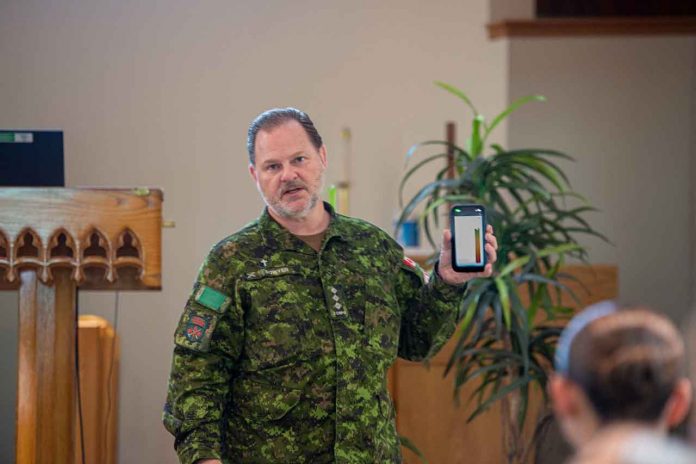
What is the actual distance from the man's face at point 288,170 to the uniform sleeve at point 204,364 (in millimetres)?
181

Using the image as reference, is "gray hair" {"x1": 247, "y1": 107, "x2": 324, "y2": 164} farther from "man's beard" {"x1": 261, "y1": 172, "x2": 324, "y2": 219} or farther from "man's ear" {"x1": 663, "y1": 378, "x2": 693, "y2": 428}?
"man's ear" {"x1": 663, "y1": 378, "x2": 693, "y2": 428}

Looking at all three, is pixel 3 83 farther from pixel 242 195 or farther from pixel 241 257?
pixel 241 257

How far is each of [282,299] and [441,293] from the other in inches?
13.3

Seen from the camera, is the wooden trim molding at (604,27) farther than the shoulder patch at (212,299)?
Yes

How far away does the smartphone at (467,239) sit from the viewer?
7.57 ft

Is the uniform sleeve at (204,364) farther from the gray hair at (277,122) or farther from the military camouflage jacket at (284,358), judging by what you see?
the gray hair at (277,122)

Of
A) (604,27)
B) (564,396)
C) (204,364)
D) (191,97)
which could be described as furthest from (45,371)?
(604,27)

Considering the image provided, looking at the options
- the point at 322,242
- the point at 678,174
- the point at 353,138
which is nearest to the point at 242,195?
the point at 353,138

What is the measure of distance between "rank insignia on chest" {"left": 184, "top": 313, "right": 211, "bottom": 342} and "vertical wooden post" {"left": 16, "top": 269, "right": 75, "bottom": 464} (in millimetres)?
445

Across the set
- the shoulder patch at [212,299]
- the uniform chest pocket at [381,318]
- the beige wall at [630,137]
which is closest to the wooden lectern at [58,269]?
the shoulder patch at [212,299]

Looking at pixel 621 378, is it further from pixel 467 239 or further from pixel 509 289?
pixel 509 289

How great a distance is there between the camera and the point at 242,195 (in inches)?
193

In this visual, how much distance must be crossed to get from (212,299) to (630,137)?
4854 millimetres

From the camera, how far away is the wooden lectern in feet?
8.06
